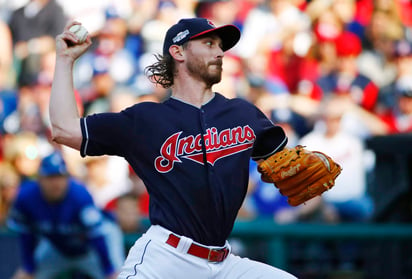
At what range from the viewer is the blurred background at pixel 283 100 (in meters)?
7.20

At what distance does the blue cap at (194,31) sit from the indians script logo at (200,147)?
49 centimetres

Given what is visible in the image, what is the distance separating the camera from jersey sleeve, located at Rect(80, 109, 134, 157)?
Result: 4152 mm

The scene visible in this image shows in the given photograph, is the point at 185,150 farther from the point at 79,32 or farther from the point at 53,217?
the point at 53,217

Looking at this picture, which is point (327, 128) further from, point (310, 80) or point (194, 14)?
point (194, 14)

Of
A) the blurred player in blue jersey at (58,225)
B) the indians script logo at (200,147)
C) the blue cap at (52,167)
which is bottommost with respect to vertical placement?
the blurred player in blue jersey at (58,225)

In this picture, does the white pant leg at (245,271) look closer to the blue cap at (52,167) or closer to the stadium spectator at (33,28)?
the blue cap at (52,167)

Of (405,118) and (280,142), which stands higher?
(280,142)

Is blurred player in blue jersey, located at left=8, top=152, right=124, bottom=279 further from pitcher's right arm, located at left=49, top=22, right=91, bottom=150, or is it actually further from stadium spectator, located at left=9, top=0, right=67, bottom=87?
stadium spectator, located at left=9, top=0, right=67, bottom=87

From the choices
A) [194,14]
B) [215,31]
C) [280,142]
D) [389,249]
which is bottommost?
[389,249]

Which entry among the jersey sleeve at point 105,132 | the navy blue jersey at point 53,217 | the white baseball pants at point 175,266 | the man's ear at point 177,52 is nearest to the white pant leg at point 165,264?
the white baseball pants at point 175,266

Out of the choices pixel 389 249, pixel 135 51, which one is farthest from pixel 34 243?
pixel 135 51

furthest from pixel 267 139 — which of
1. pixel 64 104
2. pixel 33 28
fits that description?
pixel 33 28

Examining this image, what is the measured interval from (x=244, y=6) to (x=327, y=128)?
2585mm

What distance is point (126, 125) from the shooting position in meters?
4.20
